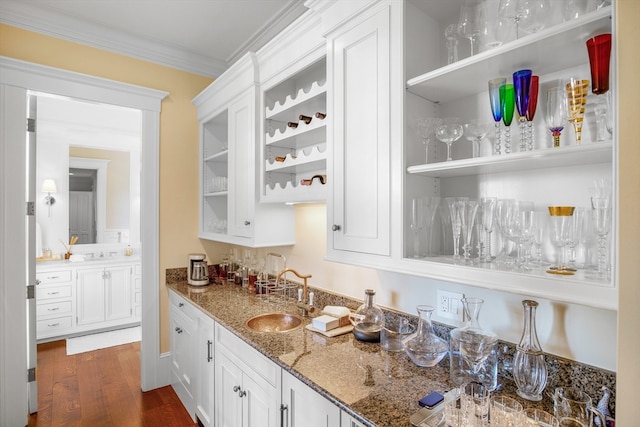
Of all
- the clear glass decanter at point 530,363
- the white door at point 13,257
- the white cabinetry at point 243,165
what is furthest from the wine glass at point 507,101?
the white door at point 13,257

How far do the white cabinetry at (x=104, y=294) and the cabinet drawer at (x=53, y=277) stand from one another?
10cm

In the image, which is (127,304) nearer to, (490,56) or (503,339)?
(503,339)

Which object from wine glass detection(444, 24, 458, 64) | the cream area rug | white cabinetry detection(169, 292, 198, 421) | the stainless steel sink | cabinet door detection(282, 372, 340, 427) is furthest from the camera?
the cream area rug

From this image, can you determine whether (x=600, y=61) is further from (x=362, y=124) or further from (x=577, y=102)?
(x=362, y=124)

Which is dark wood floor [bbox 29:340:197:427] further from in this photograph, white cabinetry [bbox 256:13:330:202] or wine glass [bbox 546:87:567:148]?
wine glass [bbox 546:87:567:148]

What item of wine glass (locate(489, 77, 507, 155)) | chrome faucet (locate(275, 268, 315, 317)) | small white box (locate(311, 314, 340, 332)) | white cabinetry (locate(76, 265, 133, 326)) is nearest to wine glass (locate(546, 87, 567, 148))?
wine glass (locate(489, 77, 507, 155))

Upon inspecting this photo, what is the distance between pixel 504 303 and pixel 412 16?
1.16m

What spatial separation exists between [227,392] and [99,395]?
1575mm

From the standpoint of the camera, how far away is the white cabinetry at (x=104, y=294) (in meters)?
→ 4.07

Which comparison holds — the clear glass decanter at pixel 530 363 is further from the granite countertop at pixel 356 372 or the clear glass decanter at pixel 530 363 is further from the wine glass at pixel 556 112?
the wine glass at pixel 556 112

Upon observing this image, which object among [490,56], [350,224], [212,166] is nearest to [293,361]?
[350,224]

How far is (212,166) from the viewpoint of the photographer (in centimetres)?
311

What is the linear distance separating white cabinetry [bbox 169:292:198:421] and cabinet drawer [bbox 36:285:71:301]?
203cm

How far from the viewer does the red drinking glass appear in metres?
0.85
